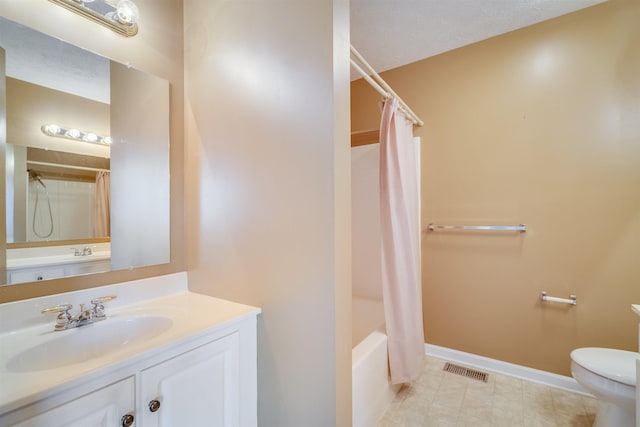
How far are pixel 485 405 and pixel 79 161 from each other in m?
2.69

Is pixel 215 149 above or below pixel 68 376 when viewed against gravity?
above

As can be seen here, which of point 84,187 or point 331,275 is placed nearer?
point 331,275

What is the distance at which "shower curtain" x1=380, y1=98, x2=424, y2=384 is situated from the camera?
162 centimetres

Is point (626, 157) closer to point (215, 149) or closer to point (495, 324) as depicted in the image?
point (495, 324)

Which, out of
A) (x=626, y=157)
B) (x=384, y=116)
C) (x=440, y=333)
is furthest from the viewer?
(x=440, y=333)

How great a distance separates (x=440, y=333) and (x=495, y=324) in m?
0.44

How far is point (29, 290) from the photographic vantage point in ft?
3.09

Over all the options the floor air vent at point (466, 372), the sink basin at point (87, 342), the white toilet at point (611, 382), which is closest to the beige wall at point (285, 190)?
the sink basin at point (87, 342)

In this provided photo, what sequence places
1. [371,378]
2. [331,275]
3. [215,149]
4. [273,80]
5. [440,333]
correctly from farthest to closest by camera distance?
[440,333] → [371,378] → [215,149] → [273,80] → [331,275]

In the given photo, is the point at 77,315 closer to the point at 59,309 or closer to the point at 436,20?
the point at 59,309

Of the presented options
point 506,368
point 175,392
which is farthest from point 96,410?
point 506,368

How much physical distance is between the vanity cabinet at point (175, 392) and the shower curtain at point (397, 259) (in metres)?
0.94

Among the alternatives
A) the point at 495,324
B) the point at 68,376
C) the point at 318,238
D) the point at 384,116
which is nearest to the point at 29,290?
the point at 68,376

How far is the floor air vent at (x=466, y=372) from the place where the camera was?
→ 1.89 metres
